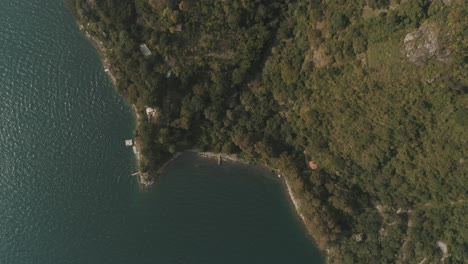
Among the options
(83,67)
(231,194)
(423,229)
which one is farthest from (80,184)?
(423,229)


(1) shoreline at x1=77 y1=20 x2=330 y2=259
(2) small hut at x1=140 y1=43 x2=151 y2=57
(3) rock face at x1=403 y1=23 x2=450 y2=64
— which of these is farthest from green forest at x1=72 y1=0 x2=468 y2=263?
(1) shoreline at x1=77 y1=20 x2=330 y2=259

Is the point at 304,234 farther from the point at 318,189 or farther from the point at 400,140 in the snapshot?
the point at 400,140

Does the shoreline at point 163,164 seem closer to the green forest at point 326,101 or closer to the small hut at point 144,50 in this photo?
the green forest at point 326,101

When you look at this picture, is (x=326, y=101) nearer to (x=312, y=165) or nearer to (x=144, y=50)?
(x=312, y=165)


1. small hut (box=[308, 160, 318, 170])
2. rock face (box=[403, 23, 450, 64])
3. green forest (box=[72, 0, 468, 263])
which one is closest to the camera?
rock face (box=[403, 23, 450, 64])

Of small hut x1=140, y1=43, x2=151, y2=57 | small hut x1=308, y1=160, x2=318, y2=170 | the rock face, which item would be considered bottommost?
small hut x1=308, y1=160, x2=318, y2=170

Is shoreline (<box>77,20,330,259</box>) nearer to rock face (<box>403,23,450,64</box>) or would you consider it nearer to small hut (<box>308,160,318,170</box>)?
small hut (<box>308,160,318,170</box>)
